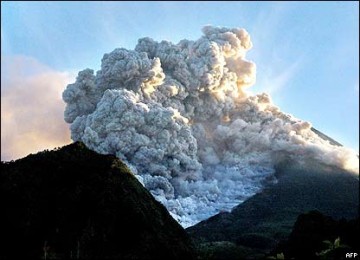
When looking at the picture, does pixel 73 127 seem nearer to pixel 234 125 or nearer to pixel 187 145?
pixel 187 145

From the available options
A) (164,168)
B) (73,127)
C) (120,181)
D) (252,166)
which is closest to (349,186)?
(252,166)

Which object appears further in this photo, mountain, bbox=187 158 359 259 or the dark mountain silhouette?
mountain, bbox=187 158 359 259

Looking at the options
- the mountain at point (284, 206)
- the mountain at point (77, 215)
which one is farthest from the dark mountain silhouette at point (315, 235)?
the mountain at point (284, 206)

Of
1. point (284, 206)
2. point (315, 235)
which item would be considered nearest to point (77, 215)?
point (315, 235)

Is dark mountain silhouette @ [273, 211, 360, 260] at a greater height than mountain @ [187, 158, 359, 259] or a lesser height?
lesser

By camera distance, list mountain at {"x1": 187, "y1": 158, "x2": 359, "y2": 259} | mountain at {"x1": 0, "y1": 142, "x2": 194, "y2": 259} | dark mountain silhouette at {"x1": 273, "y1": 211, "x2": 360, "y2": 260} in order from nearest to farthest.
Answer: mountain at {"x1": 0, "y1": 142, "x2": 194, "y2": 259}
dark mountain silhouette at {"x1": 273, "y1": 211, "x2": 360, "y2": 260}
mountain at {"x1": 187, "y1": 158, "x2": 359, "y2": 259}

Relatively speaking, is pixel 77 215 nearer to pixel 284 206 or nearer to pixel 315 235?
pixel 315 235

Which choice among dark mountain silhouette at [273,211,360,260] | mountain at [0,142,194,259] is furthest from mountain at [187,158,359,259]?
mountain at [0,142,194,259]

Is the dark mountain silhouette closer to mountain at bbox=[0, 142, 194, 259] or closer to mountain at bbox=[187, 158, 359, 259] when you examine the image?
mountain at bbox=[0, 142, 194, 259]
